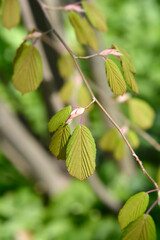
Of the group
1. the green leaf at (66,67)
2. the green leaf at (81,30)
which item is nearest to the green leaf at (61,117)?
the green leaf at (81,30)

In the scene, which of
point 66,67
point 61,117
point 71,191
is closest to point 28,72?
point 61,117

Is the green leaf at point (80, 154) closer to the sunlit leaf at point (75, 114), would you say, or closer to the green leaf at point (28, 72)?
the sunlit leaf at point (75, 114)

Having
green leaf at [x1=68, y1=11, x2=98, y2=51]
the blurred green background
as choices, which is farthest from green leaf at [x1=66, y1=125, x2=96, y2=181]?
the blurred green background

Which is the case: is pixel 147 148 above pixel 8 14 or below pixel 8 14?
below

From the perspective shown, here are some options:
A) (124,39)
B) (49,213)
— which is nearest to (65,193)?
(49,213)

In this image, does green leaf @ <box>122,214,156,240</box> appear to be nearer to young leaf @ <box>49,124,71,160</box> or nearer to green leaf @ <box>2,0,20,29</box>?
young leaf @ <box>49,124,71,160</box>

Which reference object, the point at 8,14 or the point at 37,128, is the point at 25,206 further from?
the point at 8,14

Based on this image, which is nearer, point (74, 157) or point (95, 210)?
point (74, 157)
